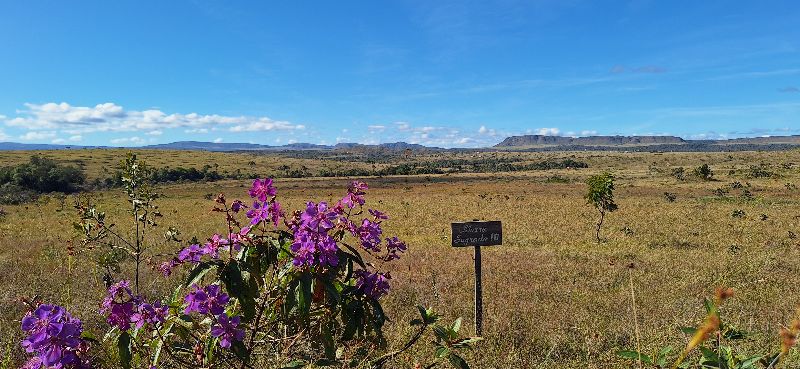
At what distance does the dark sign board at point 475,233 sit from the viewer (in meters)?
5.84

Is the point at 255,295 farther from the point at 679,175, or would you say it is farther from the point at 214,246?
the point at 679,175

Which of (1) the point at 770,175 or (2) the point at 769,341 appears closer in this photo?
(2) the point at 769,341

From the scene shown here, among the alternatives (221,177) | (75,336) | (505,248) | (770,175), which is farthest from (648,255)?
(221,177)

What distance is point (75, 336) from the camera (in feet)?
5.32

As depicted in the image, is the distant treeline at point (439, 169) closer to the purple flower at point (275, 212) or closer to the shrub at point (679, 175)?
the shrub at point (679, 175)

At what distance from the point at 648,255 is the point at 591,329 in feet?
26.6

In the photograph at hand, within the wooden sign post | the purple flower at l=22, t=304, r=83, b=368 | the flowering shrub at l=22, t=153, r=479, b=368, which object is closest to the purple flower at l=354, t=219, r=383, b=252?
the flowering shrub at l=22, t=153, r=479, b=368

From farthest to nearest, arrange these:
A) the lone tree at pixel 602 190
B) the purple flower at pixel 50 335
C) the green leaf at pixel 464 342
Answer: the lone tree at pixel 602 190, the green leaf at pixel 464 342, the purple flower at pixel 50 335

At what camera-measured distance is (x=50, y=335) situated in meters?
1.52

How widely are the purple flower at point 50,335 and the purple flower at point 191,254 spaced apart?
0.42 meters

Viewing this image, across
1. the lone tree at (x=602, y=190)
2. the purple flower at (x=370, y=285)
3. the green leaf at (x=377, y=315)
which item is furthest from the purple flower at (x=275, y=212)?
the lone tree at (x=602, y=190)

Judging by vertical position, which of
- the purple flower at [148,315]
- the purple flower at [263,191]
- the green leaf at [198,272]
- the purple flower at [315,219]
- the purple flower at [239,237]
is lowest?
the purple flower at [148,315]

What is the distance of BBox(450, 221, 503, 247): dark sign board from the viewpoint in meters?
5.84

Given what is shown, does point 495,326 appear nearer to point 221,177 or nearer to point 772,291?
point 772,291
